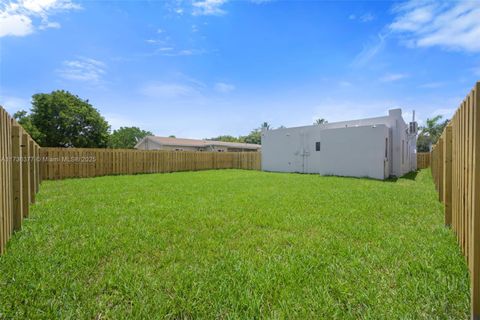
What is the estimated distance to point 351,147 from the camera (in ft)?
41.8

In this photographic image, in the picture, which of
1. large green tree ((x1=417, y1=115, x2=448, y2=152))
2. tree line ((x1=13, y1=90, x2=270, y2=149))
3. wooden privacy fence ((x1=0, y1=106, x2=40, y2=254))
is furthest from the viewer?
large green tree ((x1=417, y1=115, x2=448, y2=152))

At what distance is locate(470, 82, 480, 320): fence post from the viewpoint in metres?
1.48

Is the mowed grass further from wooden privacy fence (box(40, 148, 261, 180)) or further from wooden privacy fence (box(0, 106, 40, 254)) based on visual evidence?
wooden privacy fence (box(40, 148, 261, 180))

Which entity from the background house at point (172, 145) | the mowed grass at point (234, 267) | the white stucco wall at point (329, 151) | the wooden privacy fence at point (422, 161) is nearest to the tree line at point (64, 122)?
the white stucco wall at point (329, 151)

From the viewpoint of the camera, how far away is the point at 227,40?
376 inches

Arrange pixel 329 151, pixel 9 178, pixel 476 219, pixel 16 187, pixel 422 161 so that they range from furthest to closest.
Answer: pixel 422 161 → pixel 329 151 → pixel 16 187 → pixel 9 178 → pixel 476 219

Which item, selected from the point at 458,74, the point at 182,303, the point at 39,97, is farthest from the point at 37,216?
the point at 39,97

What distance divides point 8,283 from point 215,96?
18.2 metres

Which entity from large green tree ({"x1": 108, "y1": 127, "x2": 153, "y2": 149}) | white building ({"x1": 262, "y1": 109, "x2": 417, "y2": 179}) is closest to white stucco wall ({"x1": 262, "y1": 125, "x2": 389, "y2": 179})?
white building ({"x1": 262, "y1": 109, "x2": 417, "y2": 179})

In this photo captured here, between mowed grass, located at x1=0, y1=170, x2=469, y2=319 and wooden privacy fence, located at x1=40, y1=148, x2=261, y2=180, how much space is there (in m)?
8.37

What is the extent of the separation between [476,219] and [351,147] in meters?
12.2

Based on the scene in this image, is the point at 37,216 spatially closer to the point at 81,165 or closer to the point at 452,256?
the point at 452,256

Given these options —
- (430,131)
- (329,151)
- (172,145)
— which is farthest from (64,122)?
(430,131)

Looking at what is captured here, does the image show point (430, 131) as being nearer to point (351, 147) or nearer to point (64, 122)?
point (351, 147)
